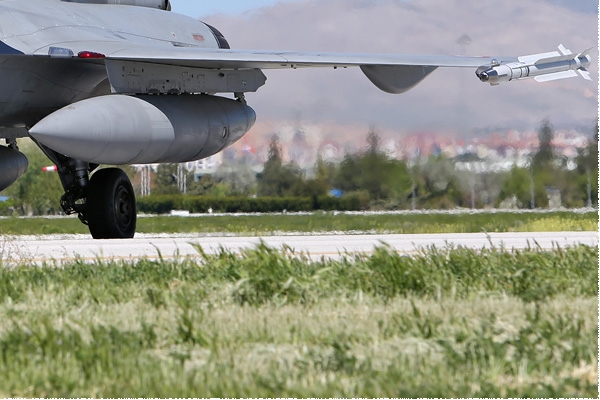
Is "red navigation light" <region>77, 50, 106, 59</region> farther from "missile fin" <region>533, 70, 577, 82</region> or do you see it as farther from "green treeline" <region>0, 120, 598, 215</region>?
"green treeline" <region>0, 120, 598, 215</region>

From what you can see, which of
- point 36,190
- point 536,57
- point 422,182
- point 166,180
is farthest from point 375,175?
point 36,190

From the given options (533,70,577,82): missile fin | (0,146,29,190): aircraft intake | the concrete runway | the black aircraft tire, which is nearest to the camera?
the concrete runway

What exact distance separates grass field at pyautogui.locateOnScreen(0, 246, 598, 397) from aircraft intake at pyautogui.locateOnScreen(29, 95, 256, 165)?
12.5 ft

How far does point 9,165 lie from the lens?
1744 cm

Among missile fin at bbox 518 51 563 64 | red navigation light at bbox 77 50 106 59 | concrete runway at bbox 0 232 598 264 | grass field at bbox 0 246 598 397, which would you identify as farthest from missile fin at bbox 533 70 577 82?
red navigation light at bbox 77 50 106 59

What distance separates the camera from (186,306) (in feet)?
25.3

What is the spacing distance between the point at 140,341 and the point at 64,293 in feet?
6.67

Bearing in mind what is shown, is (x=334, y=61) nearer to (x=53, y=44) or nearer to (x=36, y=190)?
(x=53, y=44)

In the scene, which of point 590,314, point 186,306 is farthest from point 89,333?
point 590,314

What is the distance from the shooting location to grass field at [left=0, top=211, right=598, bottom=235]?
19.0 m

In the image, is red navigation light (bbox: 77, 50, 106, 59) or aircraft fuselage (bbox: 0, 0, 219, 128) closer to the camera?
red navigation light (bbox: 77, 50, 106, 59)

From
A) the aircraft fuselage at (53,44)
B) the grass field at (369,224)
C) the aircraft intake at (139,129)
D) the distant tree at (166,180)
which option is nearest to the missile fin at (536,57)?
the grass field at (369,224)

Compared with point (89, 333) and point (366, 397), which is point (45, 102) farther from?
point (366, 397)

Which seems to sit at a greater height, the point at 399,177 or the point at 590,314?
the point at 399,177
